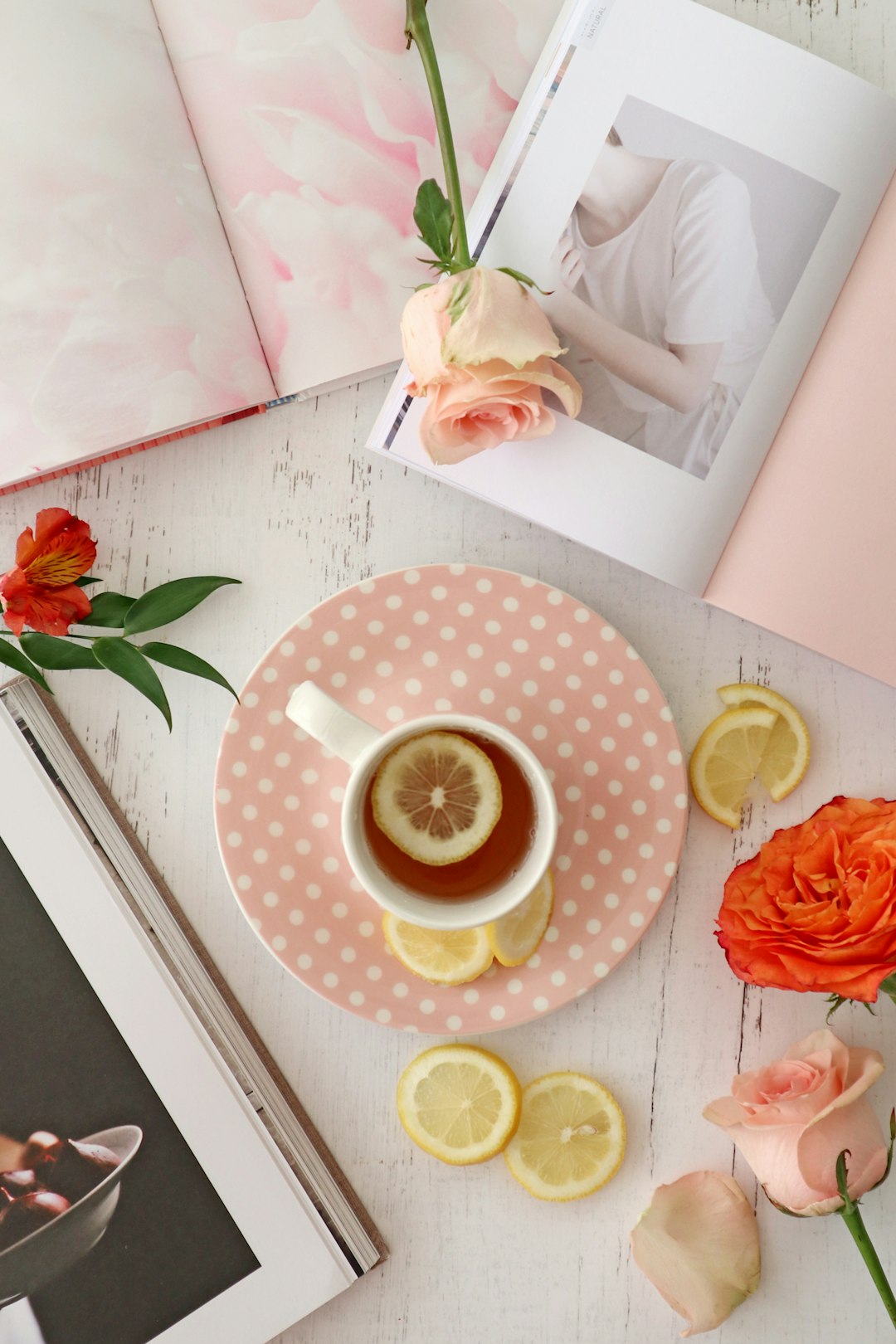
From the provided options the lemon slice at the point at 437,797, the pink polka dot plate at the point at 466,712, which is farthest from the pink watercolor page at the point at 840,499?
the lemon slice at the point at 437,797

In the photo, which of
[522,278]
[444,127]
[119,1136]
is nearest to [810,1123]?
[119,1136]

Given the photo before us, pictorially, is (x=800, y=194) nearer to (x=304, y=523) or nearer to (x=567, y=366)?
(x=567, y=366)

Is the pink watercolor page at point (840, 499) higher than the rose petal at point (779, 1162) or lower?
higher

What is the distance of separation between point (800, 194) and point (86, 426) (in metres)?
0.53

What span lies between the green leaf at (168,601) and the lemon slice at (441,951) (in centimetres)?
28

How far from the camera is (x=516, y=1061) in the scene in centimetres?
72

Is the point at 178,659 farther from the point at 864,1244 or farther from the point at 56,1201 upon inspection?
the point at 864,1244

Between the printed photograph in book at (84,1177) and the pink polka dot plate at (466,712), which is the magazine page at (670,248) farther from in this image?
the printed photograph in book at (84,1177)

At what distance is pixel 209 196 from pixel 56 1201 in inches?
29.6

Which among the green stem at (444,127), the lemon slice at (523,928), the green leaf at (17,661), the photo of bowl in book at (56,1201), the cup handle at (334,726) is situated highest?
the green stem at (444,127)

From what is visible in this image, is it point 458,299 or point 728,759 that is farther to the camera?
point 728,759

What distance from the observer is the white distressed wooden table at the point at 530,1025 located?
0.71m

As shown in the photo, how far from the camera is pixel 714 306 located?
65 cm

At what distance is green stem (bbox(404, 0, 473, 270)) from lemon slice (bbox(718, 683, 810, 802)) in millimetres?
375
